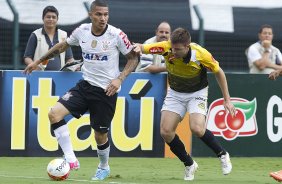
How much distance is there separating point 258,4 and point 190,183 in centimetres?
902

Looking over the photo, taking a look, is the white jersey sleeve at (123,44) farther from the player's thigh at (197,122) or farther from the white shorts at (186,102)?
the player's thigh at (197,122)

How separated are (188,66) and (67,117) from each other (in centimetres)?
401

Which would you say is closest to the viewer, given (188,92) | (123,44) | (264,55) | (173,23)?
(123,44)

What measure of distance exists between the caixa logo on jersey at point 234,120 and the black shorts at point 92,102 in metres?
4.21

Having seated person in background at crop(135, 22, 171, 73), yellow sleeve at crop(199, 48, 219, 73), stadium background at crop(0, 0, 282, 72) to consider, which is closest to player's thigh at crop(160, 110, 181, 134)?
yellow sleeve at crop(199, 48, 219, 73)

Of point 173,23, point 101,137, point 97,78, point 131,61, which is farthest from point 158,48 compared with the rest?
point 173,23

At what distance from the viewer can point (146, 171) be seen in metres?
14.4

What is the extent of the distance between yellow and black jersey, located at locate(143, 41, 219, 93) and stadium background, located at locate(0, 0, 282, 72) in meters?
5.66

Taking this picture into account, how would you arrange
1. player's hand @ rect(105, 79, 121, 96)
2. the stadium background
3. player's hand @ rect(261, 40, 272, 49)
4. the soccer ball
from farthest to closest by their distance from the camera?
the stadium background < player's hand @ rect(261, 40, 272, 49) < player's hand @ rect(105, 79, 121, 96) < the soccer ball

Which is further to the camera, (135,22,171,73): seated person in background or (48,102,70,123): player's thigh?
(135,22,171,73): seated person in background

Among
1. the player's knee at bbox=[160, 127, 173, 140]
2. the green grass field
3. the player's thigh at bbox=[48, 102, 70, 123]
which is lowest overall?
the green grass field

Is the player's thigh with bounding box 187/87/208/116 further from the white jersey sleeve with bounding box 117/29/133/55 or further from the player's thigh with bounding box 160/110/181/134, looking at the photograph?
the white jersey sleeve with bounding box 117/29/133/55

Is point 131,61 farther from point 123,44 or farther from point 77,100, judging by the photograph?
point 77,100

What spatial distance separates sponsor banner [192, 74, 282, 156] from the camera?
16906mm
